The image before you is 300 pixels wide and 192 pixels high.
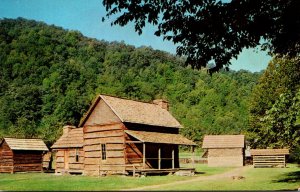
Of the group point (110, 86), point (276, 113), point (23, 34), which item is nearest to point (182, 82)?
point (110, 86)

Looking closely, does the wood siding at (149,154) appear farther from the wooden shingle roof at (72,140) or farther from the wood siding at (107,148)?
the wooden shingle roof at (72,140)

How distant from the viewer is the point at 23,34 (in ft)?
173

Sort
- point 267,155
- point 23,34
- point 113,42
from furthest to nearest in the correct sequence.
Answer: point 113,42 < point 23,34 < point 267,155

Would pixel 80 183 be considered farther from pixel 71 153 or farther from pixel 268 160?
pixel 268 160

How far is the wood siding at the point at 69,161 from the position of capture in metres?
38.3

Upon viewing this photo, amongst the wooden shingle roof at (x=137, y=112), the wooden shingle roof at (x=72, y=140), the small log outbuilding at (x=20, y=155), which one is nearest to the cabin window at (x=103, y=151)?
the wooden shingle roof at (x=137, y=112)

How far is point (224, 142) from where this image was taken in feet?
191

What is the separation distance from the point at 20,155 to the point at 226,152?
98.5ft

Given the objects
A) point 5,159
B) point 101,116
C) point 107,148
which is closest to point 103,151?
point 107,148

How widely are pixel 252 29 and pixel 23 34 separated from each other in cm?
4618

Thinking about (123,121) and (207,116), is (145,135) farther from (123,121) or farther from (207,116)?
(207,116)

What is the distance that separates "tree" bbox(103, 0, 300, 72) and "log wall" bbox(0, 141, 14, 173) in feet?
112

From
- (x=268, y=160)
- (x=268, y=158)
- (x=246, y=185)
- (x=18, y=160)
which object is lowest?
(x=268, y=160)

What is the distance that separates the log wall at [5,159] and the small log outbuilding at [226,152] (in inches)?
1084
